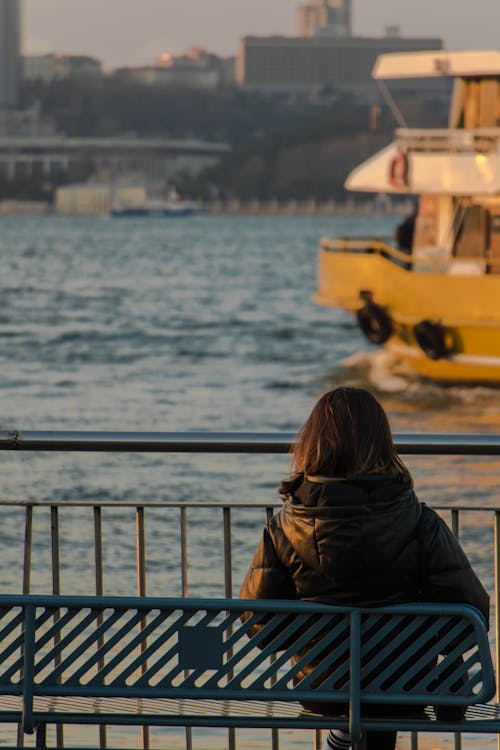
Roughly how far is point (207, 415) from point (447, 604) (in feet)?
89.1

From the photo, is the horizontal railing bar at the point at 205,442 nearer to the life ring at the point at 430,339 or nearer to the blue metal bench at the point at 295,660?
the blue metal bench at the point at 295,660

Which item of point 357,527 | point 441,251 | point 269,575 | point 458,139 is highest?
point 357,527

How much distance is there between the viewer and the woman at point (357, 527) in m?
3.14

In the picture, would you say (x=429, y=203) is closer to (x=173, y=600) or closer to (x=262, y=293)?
(x=173, y=600)

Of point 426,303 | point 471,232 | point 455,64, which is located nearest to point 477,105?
point 455,64

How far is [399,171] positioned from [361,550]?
2528 centimetres

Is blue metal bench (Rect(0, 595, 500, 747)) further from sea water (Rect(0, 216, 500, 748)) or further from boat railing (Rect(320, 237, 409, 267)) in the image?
boat railing (Rect(320, 237, 409, 267))

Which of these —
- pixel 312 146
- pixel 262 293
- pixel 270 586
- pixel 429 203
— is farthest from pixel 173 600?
pixel 312 146

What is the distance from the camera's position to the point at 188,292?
7944 centimetres

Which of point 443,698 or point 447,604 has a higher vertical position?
point 447,604

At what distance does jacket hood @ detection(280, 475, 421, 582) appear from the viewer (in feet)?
10.3

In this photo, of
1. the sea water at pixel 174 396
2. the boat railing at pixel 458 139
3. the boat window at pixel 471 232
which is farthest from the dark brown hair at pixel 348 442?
the boat railing at pixel 458 139

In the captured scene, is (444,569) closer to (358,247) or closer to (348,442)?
(348,442)

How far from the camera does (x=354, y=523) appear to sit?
3.13 meters
